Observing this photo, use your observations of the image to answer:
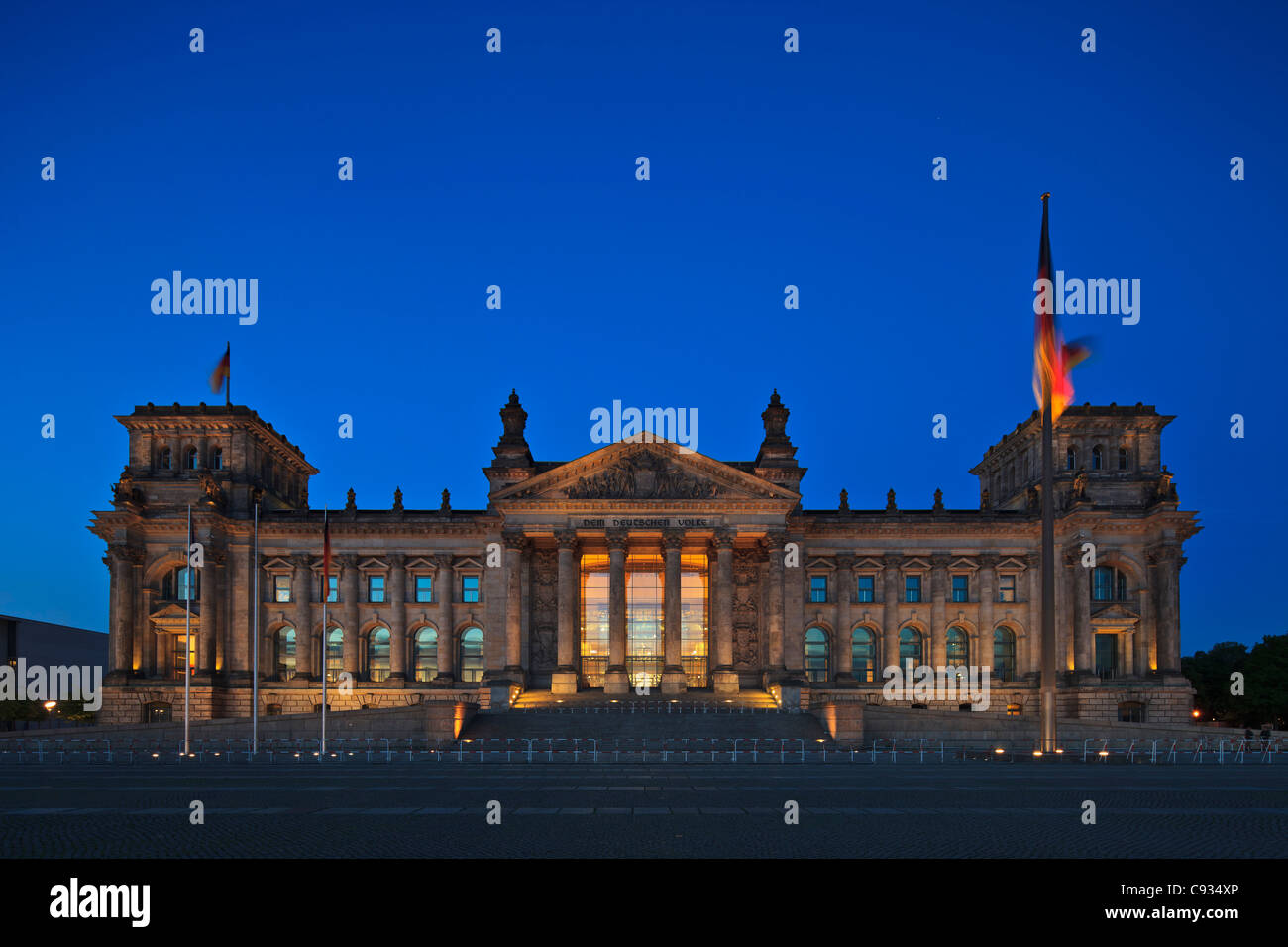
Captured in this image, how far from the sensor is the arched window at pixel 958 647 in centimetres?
8669

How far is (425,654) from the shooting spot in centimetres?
8738

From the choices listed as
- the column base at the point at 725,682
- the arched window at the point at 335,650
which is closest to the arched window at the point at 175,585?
the arched window at the point at 335,650

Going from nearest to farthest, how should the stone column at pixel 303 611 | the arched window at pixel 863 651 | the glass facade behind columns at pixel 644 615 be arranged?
the stone column at pixel 303 611, the glass facade behind columns at pixel 644 615, the arched window at pixel 863 651

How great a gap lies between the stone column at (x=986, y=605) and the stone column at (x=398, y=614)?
4205cm

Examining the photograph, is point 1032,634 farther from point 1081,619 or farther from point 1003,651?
point 1081,619

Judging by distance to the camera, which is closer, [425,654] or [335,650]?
[335,650]

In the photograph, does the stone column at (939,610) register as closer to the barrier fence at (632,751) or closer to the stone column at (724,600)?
the stone column at (724,600)

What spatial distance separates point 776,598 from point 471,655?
23727 millimetres

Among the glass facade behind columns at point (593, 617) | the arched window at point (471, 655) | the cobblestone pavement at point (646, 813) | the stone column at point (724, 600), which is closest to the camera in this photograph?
the cobblestone pavement at point (646, 813)

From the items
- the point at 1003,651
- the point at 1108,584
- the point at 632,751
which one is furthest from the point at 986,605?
the point at 632,751

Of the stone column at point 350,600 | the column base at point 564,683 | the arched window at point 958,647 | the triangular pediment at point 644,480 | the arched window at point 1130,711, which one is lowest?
the arched window at point 1130,711
